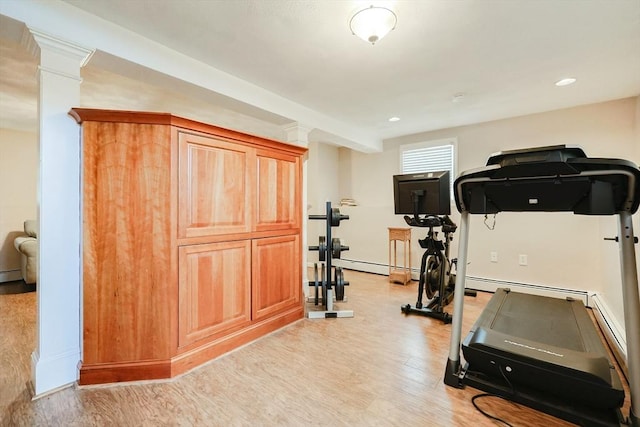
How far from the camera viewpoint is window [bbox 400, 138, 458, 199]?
4.48 m

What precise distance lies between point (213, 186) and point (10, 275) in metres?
4.80

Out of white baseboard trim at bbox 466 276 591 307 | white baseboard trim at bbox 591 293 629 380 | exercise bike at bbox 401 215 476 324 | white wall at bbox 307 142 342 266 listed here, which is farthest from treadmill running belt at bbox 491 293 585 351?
white wall at bbox 307 142 342 266

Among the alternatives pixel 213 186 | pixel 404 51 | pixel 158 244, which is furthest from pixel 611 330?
pixel 158 244

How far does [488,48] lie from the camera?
225cm

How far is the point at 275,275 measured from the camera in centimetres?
276

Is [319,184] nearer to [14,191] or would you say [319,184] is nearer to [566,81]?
[566,81]

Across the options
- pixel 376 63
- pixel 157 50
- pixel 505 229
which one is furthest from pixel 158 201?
pixel 505 229

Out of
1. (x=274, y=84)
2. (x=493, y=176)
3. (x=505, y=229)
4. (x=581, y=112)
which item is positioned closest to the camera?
(x=493, y=176)

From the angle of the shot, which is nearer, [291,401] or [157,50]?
[291,401]

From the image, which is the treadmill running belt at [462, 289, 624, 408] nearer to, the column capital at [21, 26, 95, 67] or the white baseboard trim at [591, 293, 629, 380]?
the white baseboard trim at [591, 293, 629, 380]

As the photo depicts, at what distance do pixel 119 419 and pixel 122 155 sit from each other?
1582mm

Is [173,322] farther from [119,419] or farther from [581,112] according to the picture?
[581,112]

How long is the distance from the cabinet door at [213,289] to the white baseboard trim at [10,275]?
4611 mm

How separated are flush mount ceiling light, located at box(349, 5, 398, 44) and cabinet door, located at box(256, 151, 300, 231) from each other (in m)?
1.27
